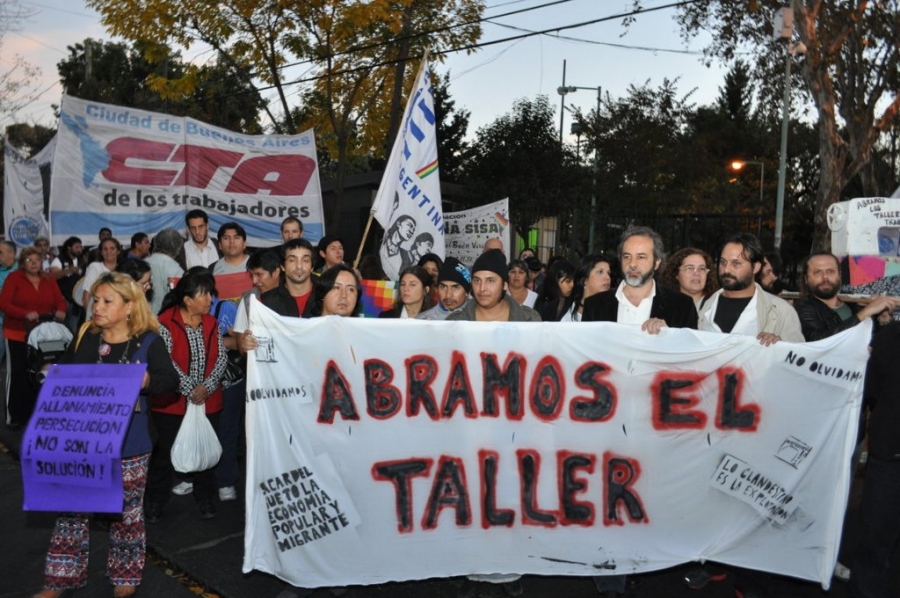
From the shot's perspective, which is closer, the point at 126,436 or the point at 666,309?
the point at 126,436

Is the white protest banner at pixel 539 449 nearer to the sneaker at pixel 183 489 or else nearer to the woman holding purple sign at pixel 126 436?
the woman holding purple sign at pixel 126 436

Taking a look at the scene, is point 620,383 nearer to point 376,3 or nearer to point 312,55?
point 376,3

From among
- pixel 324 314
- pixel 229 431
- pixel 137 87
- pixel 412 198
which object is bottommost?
pixel 229 431

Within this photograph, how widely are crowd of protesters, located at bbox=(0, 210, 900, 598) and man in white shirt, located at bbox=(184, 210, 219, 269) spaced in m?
0.02

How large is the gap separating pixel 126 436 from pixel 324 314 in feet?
4.36

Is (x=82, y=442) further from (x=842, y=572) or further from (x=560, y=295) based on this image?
(x=560, y=295)

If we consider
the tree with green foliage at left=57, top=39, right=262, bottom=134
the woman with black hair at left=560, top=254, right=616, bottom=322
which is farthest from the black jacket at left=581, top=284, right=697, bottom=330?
the tree with green foliage at left=57, top=39, right=262, bottom=134

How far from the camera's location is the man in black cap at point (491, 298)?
15.4 ft

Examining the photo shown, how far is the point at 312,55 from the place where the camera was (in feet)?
52.3

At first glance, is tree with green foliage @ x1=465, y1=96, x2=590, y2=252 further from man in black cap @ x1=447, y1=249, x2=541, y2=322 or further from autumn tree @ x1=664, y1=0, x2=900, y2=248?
man in black cap @ x1=447, y1=249, x2=541, y2=322

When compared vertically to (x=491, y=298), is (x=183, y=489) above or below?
below

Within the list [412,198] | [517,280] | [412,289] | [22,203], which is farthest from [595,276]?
[22,203]

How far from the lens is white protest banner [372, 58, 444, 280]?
8203 millimetres

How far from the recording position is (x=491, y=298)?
470 centimetres
